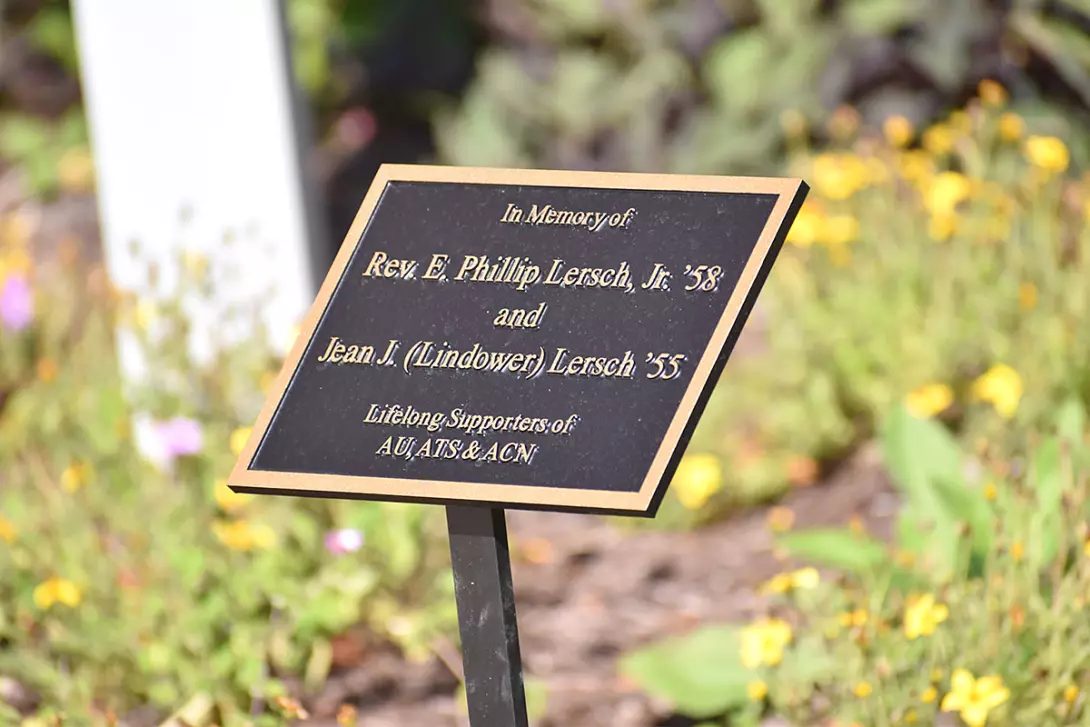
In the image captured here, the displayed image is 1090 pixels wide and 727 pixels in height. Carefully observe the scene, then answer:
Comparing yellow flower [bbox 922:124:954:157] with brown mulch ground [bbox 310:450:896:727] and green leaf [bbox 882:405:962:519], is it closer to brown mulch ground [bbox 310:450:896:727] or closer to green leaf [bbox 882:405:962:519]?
brown mulch ground [bbox 310:450:896:727]

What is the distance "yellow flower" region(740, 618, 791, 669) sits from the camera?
7.18 feet

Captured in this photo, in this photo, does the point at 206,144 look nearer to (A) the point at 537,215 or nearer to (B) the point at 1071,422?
(A) the point at 537,215

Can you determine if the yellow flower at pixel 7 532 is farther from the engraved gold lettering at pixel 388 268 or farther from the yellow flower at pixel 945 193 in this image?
the yellow flower at pixel 945 193

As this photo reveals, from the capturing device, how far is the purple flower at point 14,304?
3826 mm

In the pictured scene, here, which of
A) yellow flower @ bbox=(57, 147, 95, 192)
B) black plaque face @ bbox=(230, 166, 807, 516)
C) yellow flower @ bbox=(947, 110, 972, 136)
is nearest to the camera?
black plaque face @ bbox=(230, 166, 807, 516)

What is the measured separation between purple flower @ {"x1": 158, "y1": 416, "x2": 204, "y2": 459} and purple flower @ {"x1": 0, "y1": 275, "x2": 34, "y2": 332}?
3.85 ft

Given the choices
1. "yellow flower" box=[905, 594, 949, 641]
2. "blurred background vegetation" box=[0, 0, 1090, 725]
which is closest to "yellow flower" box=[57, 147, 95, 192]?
"blurred background vegetation" box=[0, 0, 1090, 725]

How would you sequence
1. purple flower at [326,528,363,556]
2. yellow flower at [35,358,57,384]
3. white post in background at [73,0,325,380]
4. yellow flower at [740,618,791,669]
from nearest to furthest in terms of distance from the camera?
yellow flower at [740,618,791,669]
purple flower at [326,528,363,556]
yellow flower at [35,358,57,384]
white post in background at [73,0,325,380]

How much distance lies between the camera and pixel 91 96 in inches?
140

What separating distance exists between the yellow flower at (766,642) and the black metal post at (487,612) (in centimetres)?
48

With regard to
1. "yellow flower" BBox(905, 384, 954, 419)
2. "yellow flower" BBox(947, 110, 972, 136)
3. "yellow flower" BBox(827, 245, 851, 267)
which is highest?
"yellow flower" BBox(947, 110, 972, 136)

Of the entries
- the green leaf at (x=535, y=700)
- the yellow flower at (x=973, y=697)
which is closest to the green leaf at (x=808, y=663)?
the yellow flower at (x=973, y=697)

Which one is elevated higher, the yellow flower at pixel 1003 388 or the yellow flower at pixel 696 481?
the yellow flower at pixel 696 481

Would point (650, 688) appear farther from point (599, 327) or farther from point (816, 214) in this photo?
→ point (816, 214)
